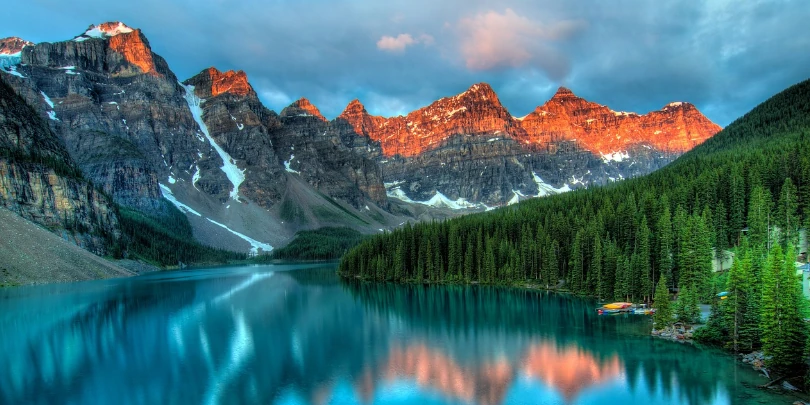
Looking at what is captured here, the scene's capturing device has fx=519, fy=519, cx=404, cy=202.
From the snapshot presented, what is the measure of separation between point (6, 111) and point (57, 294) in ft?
299

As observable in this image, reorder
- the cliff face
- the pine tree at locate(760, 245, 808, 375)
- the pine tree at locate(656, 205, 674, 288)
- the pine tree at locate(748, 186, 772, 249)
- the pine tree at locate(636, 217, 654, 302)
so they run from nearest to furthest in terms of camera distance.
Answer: the pine tree at locate(760, 245, 808, 375)
the pine tree at locate(748, 186, 772, 249)
the pine tree at locate(636, 217, 654, 302)
the pine tree at locate(656, 205, 674, 288)
the cliff face

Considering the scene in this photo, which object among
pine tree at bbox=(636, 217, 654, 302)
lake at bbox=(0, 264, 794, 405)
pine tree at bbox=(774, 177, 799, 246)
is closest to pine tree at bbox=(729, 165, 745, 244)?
pine tree at bbox=(774, 177, 799, 246)

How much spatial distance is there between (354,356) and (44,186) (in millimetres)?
129529

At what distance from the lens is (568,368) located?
37000 millimetres

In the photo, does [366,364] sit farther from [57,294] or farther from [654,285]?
[57,294]

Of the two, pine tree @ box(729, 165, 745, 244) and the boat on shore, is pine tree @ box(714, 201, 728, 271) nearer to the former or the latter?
pine tree @ box(729, 165, 745, 244)

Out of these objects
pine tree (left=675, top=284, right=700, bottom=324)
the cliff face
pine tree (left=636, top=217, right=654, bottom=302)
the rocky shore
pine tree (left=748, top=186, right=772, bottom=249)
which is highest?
the cliff face

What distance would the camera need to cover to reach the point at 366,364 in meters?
39.4

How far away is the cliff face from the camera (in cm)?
12700

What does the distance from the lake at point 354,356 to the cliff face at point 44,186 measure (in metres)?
65.2

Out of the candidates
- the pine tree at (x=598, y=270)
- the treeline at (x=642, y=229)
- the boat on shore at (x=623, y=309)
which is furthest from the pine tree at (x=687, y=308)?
the pine tree at (x=598, y=270)

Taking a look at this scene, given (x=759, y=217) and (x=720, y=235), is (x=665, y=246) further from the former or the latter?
(x=759, y=217)

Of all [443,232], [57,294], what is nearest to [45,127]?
[57,294]

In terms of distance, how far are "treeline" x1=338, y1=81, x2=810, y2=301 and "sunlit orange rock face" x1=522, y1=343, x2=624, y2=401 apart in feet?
62.4
